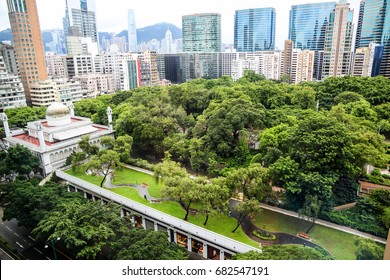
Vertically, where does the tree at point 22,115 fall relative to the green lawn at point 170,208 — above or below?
above

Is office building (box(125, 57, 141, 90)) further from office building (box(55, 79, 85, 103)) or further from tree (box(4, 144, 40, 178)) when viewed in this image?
tree (box(4, 144, 40, 178))

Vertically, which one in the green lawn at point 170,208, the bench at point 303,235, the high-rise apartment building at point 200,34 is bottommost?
the green lawn at point 170,208

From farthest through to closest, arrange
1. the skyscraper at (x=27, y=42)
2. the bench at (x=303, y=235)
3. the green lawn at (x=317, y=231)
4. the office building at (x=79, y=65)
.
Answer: the office building at (x=79, y=65) → the skyscraper at (x=27, y=42) → the bench at (x=303, y=235) → the green lawn at (x=317, y=231)

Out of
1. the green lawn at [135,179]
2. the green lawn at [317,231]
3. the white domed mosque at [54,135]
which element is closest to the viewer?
the green lawn at [317,231]

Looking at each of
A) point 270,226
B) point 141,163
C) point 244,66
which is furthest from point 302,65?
point 270,226

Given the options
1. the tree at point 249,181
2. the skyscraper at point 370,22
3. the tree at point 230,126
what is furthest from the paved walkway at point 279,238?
the skyscraper at point 370,22

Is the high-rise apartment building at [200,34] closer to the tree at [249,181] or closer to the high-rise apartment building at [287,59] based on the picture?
the tree at [249,181]
